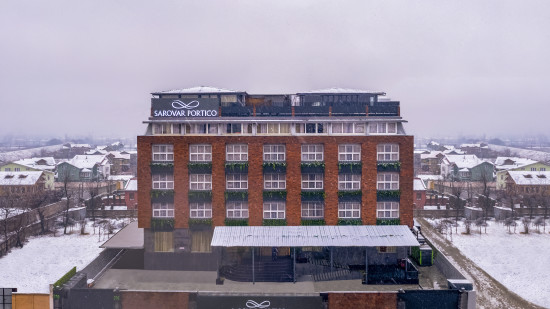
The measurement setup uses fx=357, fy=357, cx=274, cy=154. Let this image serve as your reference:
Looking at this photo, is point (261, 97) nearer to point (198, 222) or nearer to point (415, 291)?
point (198, 222)

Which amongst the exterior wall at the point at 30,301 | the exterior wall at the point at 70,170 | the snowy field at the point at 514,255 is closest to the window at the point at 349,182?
the snowy field at the point at 514,255

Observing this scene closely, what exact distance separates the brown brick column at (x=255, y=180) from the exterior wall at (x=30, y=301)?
18.5 m

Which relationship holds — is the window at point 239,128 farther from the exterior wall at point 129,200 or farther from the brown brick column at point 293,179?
the exterior wall at point 129,200

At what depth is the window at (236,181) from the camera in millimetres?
36500

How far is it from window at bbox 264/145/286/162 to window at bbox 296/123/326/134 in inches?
105

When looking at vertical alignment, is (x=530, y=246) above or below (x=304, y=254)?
below

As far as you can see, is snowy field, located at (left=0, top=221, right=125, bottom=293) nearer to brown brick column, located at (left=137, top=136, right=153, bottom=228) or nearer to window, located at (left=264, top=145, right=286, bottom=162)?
brown brick column, located at (left=137, top=136, right=153, bottom=228)

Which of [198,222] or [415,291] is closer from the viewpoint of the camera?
[415,291]

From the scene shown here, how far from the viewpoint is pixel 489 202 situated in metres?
69.9

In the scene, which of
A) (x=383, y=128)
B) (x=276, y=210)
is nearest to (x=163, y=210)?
(x=276, y=210)

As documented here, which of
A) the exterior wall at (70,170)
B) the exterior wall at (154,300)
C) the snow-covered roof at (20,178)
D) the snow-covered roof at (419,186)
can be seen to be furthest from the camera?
the exterior wall at (70,170)

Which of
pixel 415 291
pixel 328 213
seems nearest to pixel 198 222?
pixel 328 213

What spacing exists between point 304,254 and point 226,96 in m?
19.0

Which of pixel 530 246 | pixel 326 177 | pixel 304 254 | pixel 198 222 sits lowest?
pixel 530 246
